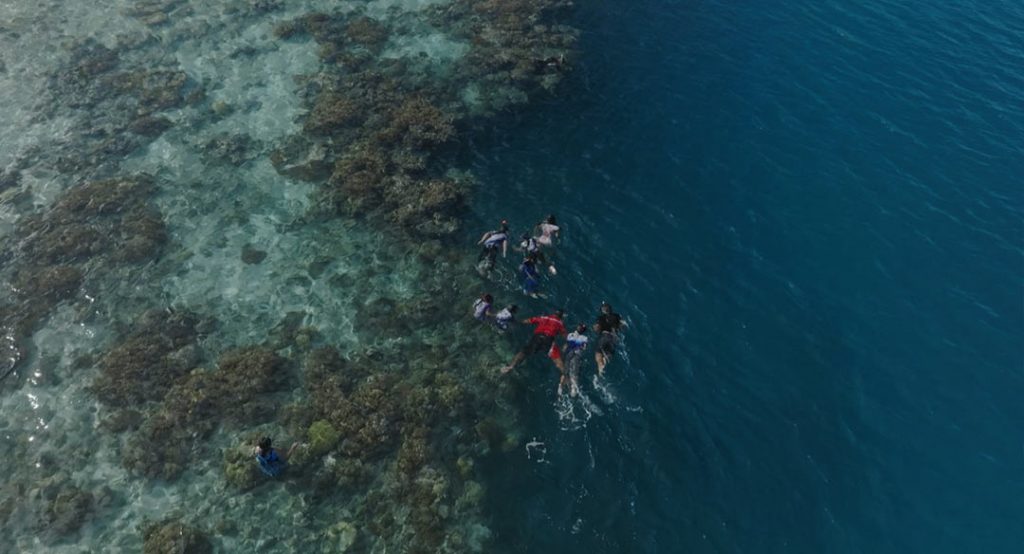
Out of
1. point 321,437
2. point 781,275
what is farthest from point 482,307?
point 781,275

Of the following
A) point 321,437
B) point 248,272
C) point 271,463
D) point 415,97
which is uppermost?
point 415,97

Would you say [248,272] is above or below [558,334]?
below

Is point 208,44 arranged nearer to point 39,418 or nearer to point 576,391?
point 39,418

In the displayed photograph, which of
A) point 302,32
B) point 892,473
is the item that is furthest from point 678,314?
point 302,32

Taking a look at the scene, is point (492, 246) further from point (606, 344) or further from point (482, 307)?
point (606, 344)

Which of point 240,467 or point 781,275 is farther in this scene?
point 781,275

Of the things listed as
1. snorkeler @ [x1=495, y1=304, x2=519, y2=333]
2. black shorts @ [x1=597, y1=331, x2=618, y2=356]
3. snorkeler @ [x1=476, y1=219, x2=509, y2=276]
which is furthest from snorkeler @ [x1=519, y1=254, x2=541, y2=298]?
black shorts @ [x1=597, y1=331, x2=618, y2=356]

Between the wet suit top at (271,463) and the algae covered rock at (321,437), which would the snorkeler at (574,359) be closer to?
the algae covered rock at (321,437)
